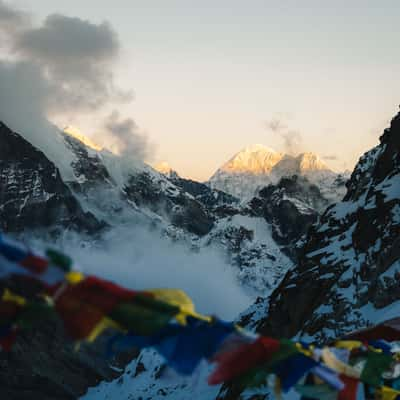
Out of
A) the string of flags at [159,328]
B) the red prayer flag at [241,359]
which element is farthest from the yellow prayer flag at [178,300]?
the red prayer flag at [241,359]

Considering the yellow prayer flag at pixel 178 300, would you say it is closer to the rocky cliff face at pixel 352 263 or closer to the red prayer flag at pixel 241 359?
the red prayer flag at pixel 241 359

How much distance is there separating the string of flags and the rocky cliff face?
135 feet

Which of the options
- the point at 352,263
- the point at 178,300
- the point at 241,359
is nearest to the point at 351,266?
the point at 352,263

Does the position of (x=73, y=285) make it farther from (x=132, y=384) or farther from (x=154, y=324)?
(x=132, y=384)

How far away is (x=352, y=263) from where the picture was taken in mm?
60469

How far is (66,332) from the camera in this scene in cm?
746

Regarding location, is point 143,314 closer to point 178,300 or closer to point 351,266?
point 178,300

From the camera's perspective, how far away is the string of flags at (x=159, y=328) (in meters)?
7.34

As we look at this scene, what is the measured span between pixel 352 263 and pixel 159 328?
179ft

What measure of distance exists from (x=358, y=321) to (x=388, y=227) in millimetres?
12450

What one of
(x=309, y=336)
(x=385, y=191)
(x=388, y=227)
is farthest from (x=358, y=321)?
(x=385, y=191)

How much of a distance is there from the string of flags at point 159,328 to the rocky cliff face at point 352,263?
4112cm

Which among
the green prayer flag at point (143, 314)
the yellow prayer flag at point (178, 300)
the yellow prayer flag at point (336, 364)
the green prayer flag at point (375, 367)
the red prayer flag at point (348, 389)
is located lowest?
the green prayer flag at point (143, 314)

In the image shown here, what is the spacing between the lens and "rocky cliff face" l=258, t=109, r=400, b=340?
5278 cm
